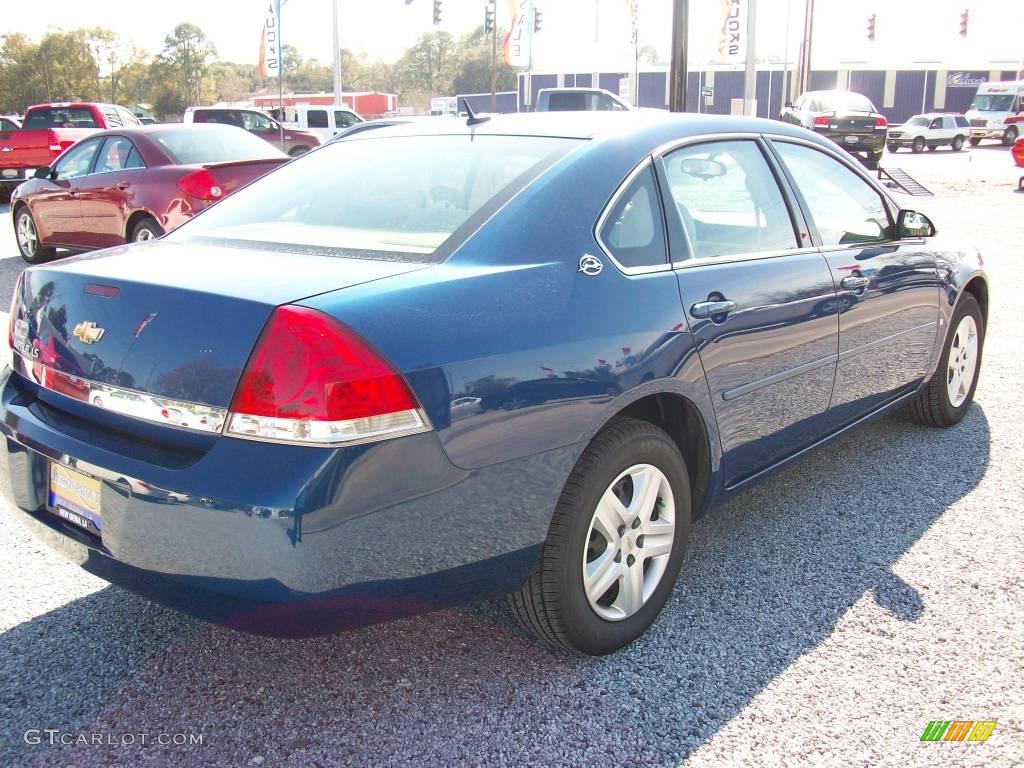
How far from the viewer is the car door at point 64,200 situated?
9.65 m

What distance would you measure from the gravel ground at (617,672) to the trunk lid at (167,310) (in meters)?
0.85

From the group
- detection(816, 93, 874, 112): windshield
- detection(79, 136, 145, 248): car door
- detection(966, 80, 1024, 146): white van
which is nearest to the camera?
detection(79, 136, 145, 248): car door

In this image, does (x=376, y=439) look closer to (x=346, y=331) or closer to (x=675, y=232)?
(x=346, y=331)

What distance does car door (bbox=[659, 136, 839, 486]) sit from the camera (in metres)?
2.97

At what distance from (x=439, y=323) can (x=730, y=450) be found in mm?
1290

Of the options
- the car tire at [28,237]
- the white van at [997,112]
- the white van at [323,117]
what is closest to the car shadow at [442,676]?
the car tire at [28,237]

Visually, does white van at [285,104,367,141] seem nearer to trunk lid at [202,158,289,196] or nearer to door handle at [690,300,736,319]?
trunk lid at [202,158,289,196]

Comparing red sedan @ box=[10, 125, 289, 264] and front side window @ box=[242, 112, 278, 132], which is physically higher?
front side window @ box=[242, 112, 278, 132]

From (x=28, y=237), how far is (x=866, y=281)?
32.3 ft

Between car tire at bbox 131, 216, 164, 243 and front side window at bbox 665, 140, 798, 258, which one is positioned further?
car tire at bbox 131, 216, 164, 243

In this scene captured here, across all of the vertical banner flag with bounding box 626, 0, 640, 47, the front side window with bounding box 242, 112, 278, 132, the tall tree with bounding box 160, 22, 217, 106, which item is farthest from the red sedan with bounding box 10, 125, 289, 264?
the tall tree with bounding box 160, 22, 217, 106

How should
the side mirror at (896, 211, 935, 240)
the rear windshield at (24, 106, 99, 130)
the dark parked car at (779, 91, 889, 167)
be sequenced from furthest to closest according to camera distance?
the dark parked car at (779, 91, 889, 167) → the rear windshield at (24, 106, 99, 130) → the side mirror at (896, 211, 935, 240)

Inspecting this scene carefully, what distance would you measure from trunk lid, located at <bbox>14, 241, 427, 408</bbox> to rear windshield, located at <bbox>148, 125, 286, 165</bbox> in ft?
22.1

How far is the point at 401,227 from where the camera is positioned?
2.79 metres
